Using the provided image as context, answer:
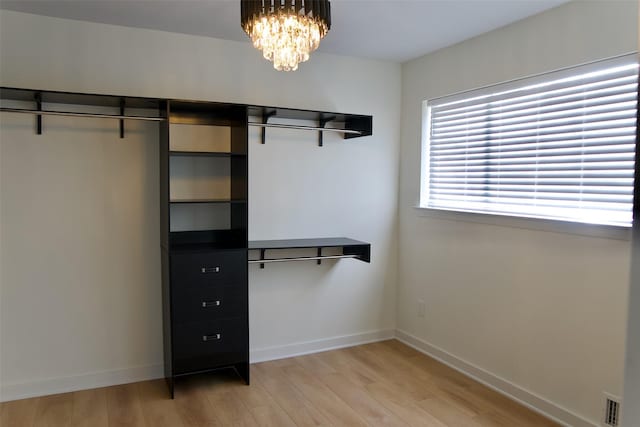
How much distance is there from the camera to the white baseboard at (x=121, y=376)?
2891 mm

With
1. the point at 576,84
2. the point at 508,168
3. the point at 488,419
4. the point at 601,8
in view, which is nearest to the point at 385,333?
the point at 488,419

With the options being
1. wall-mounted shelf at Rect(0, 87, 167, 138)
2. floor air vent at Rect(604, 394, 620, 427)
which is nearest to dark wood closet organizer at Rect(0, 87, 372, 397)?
wall-mounted shelf at Rect(0, 87, 167, 138)

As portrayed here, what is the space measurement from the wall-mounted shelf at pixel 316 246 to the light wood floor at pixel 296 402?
829mm

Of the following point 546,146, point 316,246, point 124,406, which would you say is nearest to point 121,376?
point 124,406

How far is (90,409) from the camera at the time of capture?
2.78 metres

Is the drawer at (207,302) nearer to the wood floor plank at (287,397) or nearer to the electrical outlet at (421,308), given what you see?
the wood floor plank at (287,397)

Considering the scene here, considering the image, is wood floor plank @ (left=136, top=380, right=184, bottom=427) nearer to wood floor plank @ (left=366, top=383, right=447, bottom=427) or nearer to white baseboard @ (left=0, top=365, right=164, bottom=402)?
white baseboard @ (left=0, top=365, right=164, bottom=402)

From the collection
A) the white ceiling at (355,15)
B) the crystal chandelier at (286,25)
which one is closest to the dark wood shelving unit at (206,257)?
the white ceiling at (355,15)

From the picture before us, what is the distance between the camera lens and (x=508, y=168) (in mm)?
3045

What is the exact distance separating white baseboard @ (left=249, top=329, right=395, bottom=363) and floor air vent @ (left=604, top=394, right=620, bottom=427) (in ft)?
6.21

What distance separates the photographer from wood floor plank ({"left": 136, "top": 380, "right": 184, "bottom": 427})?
2646 mm

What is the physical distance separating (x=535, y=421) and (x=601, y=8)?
93.1 inches

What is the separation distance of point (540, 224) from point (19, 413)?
11.0 feet

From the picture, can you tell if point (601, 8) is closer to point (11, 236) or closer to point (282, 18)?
point (282, 18)
